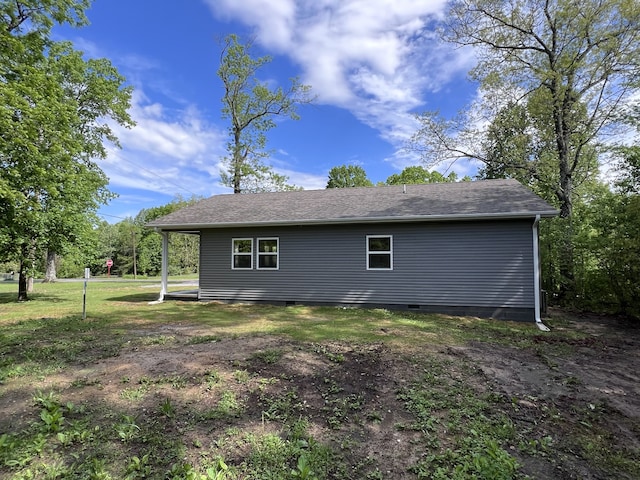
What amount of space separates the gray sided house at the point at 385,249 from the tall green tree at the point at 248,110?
401 inches

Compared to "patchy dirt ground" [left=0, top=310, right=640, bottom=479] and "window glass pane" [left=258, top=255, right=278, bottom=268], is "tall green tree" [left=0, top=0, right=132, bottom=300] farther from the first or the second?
"patchy dirt ground" [left=0, top=310, right=640, bottom=479]

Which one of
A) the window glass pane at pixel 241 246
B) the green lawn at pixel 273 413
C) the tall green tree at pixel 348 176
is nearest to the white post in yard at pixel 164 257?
the window glass pane at pixel 241 246

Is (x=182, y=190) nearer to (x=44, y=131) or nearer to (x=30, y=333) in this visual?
(x=44, y=131)

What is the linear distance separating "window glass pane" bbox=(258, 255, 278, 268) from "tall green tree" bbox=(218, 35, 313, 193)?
11801 mm

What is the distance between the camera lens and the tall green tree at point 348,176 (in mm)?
42688

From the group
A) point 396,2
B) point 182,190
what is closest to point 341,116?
point 396,2

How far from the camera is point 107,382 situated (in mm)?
3902

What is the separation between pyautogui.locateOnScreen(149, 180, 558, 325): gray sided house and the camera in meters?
9.01

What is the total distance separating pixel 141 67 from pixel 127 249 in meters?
31.2

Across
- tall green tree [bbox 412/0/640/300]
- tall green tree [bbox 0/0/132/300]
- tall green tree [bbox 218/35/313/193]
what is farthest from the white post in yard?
tall green tree [bbox 412/0/640/300]

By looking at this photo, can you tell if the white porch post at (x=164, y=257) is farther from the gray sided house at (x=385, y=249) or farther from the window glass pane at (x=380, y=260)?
the window glass pane at (x=380, y=260)

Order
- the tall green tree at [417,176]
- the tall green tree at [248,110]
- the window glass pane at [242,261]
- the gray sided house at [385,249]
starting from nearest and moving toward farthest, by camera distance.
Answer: the gray sided house at [385,249] → the window glass pane at [242,261] → the tall green tree at [248,110] → the tall green tree at [417,176]

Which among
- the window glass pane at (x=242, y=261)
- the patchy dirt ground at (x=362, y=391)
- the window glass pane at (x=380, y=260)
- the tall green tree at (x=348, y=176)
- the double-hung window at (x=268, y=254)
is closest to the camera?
the patchy dirt ground at (x=362, y=391)

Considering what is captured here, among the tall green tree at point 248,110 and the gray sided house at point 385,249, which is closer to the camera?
the gray sided house at point 385,249
